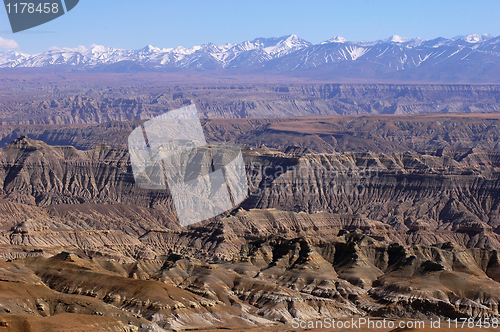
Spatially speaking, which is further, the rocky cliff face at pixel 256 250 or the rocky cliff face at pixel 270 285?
the rocky cliff face at pixel 256 250

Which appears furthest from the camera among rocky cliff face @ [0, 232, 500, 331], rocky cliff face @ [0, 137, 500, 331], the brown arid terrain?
rocky cliff face @ [0, 137, 500, 331]

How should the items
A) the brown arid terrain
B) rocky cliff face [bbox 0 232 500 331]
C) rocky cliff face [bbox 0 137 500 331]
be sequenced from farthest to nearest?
1. rocky cliff face [bbox 0 137 500 331]
2. the brown arid terrain
3. rocky cliff face [bbox 0 232 500 331]

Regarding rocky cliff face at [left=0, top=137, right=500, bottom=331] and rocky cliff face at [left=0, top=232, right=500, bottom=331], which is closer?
rocky cliff face at [left=0, top=232, right=500, bottom=331]

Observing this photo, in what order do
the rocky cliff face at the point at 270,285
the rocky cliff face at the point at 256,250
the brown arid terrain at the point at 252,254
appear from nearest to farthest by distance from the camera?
the rocky cliff face at the point at 270,285 → the brown arid terrain at the point at 252,254 → the rocky cliff face at the point at 256,250

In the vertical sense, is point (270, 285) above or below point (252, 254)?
above

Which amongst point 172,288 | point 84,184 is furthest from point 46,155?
point 172,288

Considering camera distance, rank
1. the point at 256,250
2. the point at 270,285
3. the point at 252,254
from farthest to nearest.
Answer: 1. the point at 256,250
2. the point at 252,254
3. the point at 270,285

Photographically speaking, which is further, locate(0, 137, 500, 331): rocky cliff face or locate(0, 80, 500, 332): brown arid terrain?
locate(0, 137, 500, 331): rocky cliff face

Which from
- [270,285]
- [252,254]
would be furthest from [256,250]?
[270,285]

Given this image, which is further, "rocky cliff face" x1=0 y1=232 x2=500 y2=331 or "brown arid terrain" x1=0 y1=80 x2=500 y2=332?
"brown arid terrain" x1=0 y1=80 x2=500 y2=332

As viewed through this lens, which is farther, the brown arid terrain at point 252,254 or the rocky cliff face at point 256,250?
the rocky cliff face at point 256,250

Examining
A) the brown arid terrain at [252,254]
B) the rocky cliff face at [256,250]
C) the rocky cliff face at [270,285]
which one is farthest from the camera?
the rocky cliff face at [256,250]

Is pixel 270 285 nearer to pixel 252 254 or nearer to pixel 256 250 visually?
pixel 252 254

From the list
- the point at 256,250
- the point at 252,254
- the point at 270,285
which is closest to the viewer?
the point at 270,285
